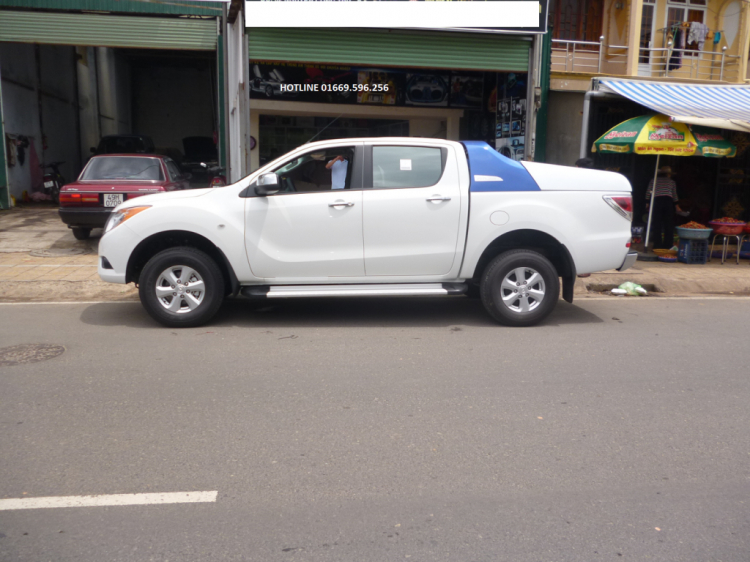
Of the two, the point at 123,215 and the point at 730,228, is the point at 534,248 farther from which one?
the point at 730,228

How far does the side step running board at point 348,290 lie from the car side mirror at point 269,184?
1.03 m

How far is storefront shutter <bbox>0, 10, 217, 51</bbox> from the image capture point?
13.2 metres

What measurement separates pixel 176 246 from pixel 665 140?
8.59 metres

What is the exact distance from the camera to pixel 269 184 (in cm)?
648

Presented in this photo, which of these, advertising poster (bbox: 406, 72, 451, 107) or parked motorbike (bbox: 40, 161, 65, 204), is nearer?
parked motorbike (bbox: 40, 161, 65, 204)

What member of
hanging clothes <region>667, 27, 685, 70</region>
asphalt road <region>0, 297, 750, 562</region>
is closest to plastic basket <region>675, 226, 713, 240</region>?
asphalt road <region>0, 297, 750, 562</region>

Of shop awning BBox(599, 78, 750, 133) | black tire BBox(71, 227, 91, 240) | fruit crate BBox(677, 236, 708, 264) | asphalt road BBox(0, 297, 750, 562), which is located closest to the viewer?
asphalt road BBox(0, 297, 750, 562)

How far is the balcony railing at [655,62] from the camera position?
1659 centimetres

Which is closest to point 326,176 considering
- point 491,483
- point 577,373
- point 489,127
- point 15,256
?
point 577,373

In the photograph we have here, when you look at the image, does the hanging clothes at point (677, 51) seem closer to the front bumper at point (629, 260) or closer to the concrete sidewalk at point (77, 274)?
the concrete sidewalk at point (77, 274)

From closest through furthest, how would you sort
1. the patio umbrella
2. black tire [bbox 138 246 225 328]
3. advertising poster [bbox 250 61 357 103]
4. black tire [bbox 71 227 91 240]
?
black tire [bbox 138 246 225 328] < the patio umbrella < black tire [bbox 71 227 91 240] < advertising poster [bbox 250 61 357 103]

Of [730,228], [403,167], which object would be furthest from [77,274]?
[730,228]

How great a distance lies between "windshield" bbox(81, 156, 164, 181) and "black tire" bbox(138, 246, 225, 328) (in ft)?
16.4

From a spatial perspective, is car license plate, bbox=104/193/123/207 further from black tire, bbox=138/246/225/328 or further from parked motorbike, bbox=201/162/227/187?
black tire, bbox=138/246/225/328
